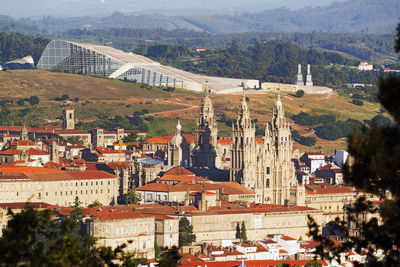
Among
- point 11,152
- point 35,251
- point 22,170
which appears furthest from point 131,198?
point 35,251

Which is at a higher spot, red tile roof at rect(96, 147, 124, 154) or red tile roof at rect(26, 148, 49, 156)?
red tile roof at rect(26, 148, 49, 156)

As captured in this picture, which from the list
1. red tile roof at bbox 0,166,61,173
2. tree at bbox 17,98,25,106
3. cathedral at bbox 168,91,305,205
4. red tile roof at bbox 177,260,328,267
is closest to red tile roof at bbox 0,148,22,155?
red tile roof at bbox 0,166,61,173

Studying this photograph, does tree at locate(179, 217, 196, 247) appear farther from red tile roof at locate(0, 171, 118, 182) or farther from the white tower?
the white tower

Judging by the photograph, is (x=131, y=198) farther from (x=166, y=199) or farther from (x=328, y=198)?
(x=328, y=198)

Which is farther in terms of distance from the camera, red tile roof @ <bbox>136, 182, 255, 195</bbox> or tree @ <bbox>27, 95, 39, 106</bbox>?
tree @ <bbox>27, 95, 39, 106</bbox>

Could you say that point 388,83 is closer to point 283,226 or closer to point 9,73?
point 283,226

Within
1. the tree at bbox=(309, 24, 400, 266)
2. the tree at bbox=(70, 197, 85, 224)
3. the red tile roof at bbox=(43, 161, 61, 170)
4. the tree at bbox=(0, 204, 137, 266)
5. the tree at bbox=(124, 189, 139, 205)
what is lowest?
the tree at bbox=(124, 189, 139, 205)
